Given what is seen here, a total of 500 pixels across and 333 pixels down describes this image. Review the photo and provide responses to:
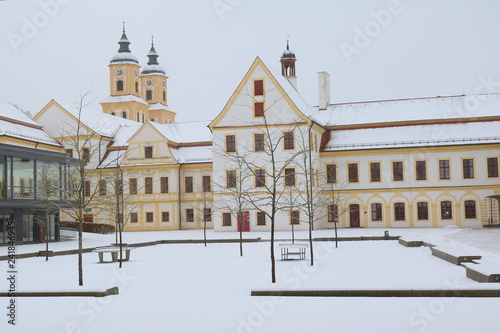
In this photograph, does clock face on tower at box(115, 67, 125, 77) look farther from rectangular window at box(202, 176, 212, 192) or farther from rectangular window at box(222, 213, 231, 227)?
rectangular window at box(222, 213, 231, 227)

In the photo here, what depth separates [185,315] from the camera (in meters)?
13.0

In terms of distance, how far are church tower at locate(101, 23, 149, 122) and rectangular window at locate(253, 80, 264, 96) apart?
131ft

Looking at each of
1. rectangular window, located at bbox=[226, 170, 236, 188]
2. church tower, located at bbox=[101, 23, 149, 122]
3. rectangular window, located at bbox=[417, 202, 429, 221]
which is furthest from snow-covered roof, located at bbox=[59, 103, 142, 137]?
rectangular window, located at bbox=[417, 202, 429, 221]

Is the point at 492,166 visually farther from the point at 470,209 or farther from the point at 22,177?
the point at 22,177

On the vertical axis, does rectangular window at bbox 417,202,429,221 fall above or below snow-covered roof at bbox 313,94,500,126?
below

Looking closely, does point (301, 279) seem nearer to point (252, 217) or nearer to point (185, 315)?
point (185, 315)

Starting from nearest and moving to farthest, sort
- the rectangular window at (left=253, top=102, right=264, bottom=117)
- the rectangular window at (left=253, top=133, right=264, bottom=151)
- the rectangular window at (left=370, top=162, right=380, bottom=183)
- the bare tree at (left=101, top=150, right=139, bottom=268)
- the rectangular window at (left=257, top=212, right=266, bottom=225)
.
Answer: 1. the bare tree at (left=101, top=150, right=139, bottom=268)
2. the rectangular window at (left=257, top=212, right=266, bottom=225)
3. the rectangular window at (left=253, top=102, right=264, bottom=117)
4. the rectangular window at (left=253, top=133, right=264, bottom=151)
5. the rectangular window at (left=370, top=162, right=380, bottom=183)

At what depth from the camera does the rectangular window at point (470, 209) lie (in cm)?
4731

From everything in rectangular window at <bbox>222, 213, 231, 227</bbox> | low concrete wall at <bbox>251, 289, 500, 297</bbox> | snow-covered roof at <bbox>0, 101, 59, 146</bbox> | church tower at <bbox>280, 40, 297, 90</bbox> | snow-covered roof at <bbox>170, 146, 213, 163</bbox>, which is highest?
church tower at <bbox>280, 40, 297, 90</bbox>

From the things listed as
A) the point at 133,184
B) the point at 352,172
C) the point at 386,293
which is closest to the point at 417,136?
the point at 352,172

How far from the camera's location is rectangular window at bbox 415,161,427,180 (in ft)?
159

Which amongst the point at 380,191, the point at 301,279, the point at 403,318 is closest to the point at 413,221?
the point at 380,191

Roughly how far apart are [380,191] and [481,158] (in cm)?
795

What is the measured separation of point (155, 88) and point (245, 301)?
8646 cm
